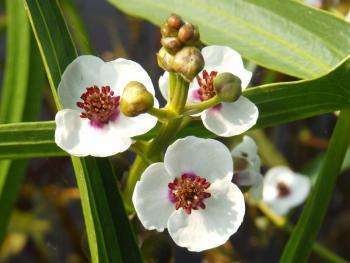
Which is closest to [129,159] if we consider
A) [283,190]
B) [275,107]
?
[283,190]

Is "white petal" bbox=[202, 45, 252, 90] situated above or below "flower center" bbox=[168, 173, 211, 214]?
above

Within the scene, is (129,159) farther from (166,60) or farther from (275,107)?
(166,60)

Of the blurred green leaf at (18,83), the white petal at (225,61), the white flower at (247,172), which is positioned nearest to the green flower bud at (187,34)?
the white petal at (225,61)

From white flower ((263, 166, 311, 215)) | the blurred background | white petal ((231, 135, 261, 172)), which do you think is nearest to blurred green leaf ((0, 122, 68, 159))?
white petal ((231, 135, 261, 172))

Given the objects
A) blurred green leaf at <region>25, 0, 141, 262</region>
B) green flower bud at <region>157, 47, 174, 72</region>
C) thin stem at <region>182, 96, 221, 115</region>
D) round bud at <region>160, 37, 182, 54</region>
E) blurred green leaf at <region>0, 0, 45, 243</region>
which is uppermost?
round bud at <region>160, 37, 182, 54</region>

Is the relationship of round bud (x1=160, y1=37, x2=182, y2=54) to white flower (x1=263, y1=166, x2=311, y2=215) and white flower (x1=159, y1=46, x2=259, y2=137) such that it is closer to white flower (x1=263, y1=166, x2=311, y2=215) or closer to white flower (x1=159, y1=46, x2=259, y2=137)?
white flower (x1=159, y1=46, x2=259, y2=137)
